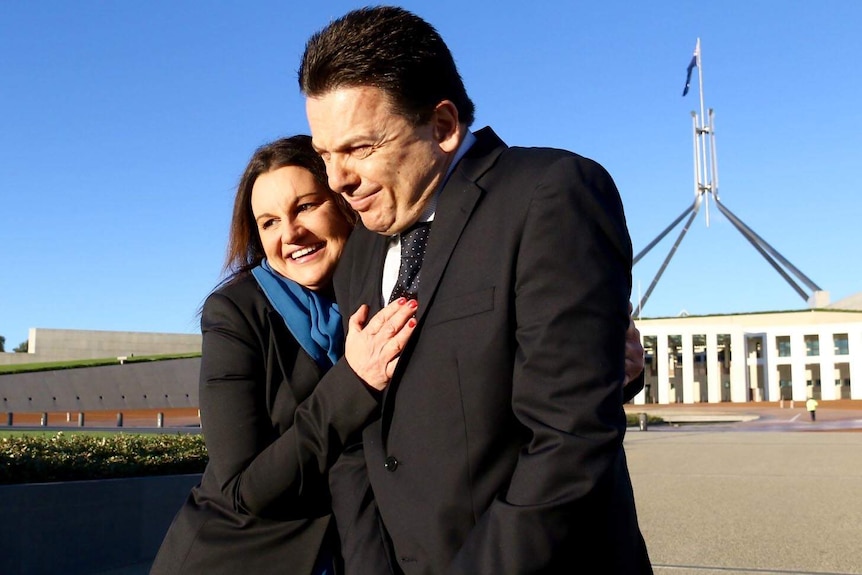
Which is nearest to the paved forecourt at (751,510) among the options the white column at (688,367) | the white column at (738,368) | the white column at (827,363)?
the white column at (688,367)

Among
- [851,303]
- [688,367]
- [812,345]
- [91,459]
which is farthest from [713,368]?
[91,459]

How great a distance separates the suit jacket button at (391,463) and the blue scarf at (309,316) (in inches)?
19.4

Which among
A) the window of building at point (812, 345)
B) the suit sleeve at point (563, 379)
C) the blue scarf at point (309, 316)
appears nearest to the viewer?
the suit sleeve at point (563, 379)

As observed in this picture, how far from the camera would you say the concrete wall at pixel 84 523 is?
4.53 meters

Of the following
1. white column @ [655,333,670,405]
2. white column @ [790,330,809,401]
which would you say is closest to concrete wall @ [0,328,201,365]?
white column @ [655,333,670,405]

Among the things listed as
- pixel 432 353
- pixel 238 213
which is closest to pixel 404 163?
pixel 432 353

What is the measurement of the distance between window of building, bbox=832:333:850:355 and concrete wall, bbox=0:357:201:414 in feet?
112

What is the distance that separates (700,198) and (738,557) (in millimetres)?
52906

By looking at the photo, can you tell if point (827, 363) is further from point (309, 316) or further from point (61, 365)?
point (309, 316)

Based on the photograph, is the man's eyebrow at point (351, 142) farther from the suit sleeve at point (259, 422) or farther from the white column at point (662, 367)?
the white column at point (662, 367)

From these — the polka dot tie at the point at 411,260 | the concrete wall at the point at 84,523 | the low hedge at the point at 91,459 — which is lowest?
the concrete wall at the point at 84,523

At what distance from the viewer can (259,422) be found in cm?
189

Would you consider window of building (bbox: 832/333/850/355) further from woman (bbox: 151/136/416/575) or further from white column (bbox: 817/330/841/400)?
woman (bbox: 151/136/416/575)

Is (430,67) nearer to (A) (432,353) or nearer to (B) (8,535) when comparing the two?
(A) (432,353)
